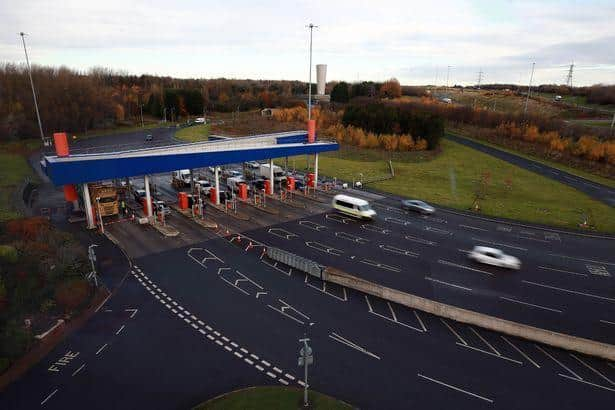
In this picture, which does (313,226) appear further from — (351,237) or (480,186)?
(480,186)

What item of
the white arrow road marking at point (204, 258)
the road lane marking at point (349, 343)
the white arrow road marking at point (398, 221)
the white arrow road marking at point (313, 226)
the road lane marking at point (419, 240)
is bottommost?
the road lane marking at point (419, 240)

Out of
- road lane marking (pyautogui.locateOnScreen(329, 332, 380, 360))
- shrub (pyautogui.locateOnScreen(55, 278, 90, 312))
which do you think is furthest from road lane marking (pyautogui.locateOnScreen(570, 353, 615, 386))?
shrub (pyautogui.locateOnScreen(55, 278, 90, 312))

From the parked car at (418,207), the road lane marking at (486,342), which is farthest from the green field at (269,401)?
the parked car at (418,207)

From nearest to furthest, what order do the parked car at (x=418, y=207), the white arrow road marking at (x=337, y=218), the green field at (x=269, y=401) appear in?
the green field at (x=269, y=401) → the white arrow road marking at (x=337, y=218) → the parked car at (x=418, y=207)

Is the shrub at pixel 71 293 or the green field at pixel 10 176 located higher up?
the green field at pixel 10 176

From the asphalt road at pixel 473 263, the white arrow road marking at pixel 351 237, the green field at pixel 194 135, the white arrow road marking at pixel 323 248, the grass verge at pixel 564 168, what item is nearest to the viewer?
the asphalt road at pixel 473 263

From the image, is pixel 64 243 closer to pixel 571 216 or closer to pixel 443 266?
pixel 443 266

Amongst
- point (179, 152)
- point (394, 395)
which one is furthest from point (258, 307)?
point (179, 152)

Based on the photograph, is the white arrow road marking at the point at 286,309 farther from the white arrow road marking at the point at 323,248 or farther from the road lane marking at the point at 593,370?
the road lane marking at the point at 593,370
